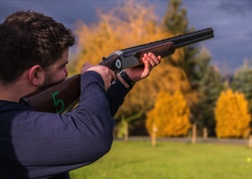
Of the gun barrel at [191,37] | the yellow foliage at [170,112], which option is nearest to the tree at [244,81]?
the yellow foliage at [170,112]

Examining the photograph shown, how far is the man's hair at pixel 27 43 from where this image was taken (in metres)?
1.62

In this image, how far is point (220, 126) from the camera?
33406mm

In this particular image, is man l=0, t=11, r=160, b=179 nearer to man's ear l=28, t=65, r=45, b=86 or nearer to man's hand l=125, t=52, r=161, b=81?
man's ear l=28, t=65, r=45, b=86

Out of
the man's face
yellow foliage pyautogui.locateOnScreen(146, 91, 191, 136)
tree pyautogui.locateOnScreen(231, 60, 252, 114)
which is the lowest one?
the man's face

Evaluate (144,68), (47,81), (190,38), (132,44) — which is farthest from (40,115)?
(132,44)

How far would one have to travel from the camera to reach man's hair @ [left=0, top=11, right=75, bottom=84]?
1617 mm

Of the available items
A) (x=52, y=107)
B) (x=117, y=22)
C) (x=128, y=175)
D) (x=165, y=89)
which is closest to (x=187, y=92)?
(x=165, y=89)

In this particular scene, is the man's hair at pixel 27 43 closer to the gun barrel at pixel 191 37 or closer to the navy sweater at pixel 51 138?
the navy sweater at pixel 51 138

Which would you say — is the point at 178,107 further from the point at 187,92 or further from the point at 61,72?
the point at 61,72

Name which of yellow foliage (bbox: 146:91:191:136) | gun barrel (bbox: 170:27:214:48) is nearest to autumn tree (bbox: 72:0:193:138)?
yellow foliage (bbox: 146:91:191:136)

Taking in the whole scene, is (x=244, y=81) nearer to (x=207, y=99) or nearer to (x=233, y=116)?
(x=207, y=99)

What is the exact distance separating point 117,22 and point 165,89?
6346mm

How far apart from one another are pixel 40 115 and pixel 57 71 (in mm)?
245

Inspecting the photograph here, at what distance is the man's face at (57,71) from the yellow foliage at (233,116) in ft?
105
